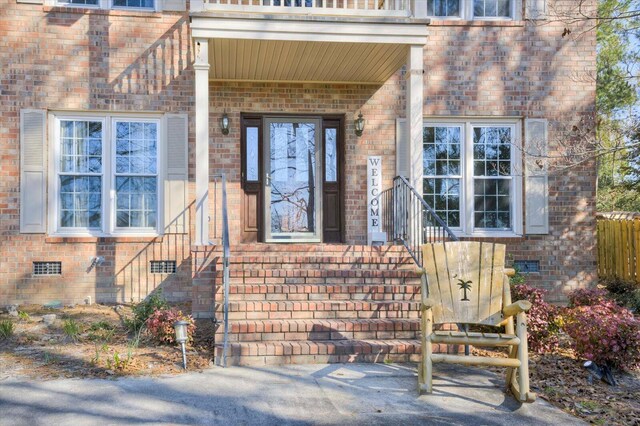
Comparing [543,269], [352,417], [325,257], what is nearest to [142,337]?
[325,257]

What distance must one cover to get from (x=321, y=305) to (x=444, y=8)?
5.81m

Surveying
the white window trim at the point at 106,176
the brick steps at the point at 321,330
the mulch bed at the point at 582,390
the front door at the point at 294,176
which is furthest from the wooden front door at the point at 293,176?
the mulch bed at the point at 582,390

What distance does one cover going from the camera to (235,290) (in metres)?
5.96

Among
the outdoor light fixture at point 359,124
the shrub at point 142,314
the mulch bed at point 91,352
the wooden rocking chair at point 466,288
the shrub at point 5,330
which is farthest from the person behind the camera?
the outdoor light fixture at point 359,124

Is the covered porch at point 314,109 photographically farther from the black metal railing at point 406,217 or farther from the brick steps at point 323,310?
the brick steps at point 323,310

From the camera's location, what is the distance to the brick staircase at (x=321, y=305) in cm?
516

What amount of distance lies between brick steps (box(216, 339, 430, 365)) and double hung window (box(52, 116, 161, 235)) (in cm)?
389

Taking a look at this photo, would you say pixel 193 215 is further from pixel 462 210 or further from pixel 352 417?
pixel 352 417

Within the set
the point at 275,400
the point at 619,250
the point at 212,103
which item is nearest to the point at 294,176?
the point at 212,103

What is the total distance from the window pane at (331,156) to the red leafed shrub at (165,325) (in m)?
3.98

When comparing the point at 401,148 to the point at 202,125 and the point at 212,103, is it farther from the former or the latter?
the point at 202,125

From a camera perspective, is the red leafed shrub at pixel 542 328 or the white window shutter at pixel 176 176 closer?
the red leafed shrub at pixel 542 328

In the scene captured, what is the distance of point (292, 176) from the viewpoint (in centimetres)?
887

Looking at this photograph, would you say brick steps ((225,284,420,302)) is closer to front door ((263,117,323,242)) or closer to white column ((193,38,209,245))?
white column ((193,38,209,245))
